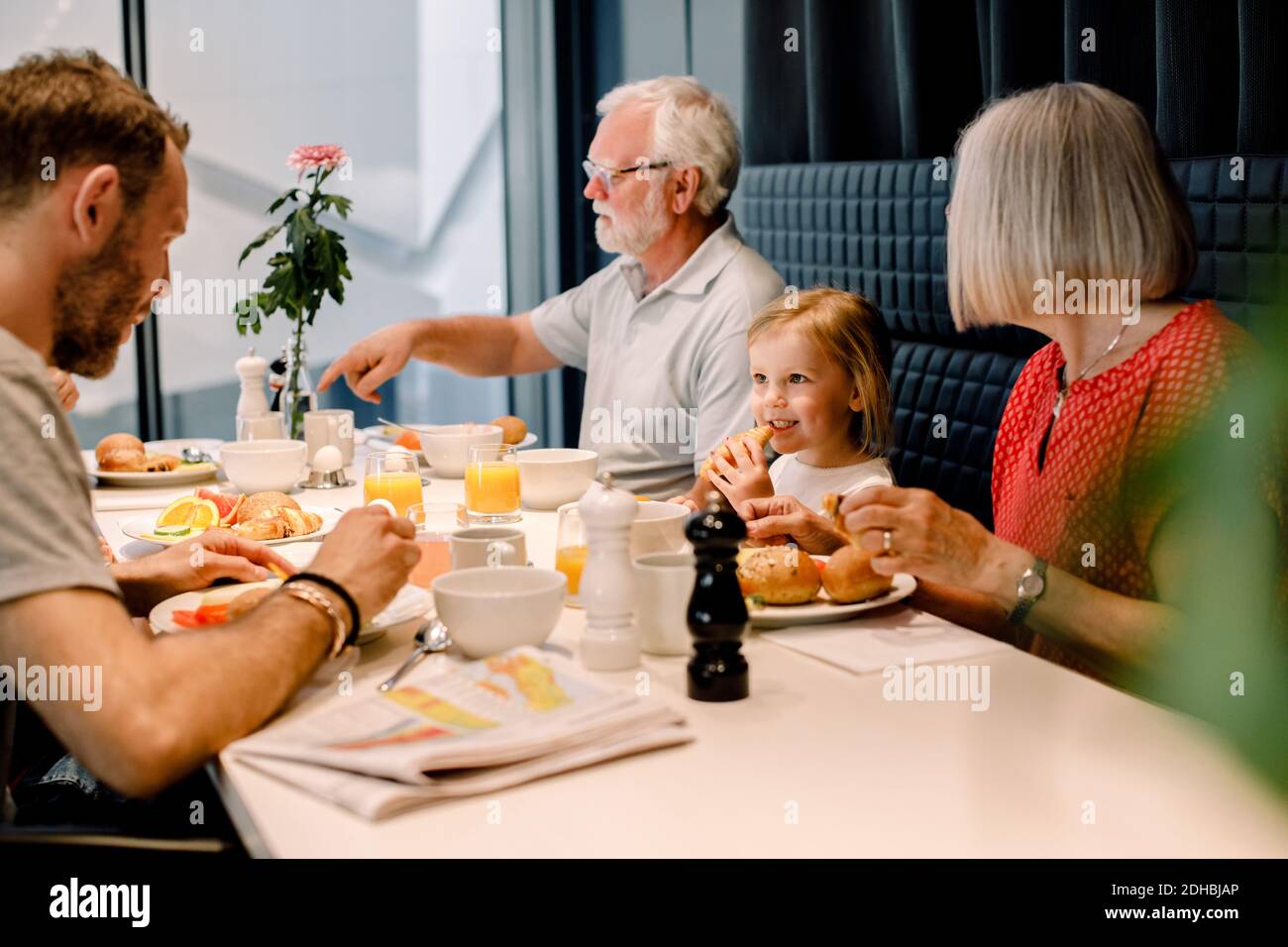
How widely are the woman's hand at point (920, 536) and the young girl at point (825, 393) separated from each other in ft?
2.49

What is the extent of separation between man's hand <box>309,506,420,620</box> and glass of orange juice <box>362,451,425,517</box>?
2.36 ft

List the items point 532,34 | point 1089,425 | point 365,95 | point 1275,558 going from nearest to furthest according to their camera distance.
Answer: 1. point 1275,558
2. point 1089,425
3. point 532,34
4. point 365,95

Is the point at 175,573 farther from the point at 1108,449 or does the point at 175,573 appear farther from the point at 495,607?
the point at 1108,449

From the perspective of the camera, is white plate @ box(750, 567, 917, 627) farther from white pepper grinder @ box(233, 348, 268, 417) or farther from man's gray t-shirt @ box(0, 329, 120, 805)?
white pepper grinder @ box(233, 348, 268, 417)

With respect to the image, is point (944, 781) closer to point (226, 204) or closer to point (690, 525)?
point (690, 525)

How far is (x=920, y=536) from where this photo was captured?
150cm

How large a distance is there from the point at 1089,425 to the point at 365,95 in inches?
176

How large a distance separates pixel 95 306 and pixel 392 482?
0.87 meters

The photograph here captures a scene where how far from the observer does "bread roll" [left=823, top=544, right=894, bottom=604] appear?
5.13ft

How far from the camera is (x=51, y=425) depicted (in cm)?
121

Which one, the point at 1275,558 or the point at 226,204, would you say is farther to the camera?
the point at 226,204

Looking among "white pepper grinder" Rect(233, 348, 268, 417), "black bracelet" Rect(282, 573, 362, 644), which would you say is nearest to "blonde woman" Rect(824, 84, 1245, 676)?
"black bracelet" Rect(282, 573, 362, 644)
